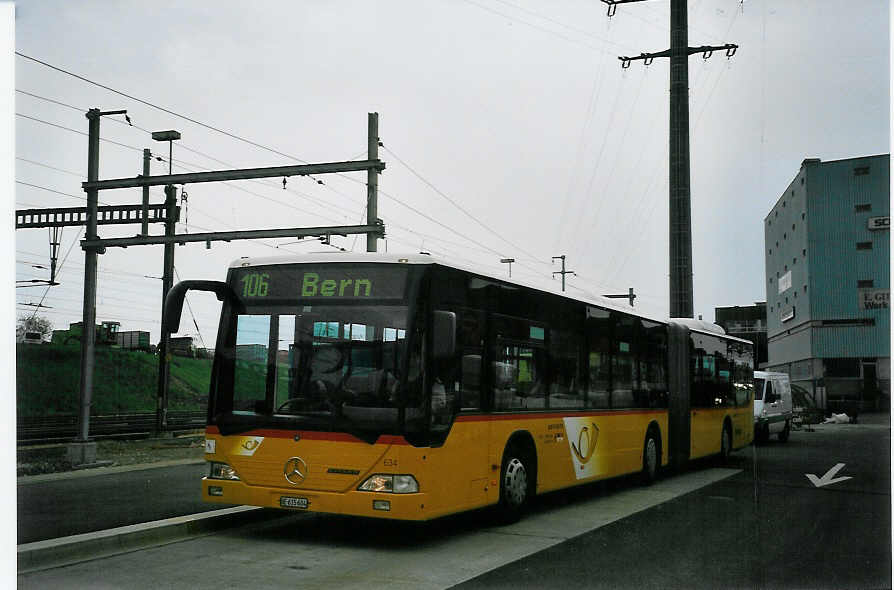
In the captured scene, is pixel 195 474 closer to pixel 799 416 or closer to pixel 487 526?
pixel 487 526

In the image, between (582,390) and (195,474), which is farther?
(195,474)

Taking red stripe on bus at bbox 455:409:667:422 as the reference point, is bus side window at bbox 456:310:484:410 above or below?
above

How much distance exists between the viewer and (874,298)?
995 cm

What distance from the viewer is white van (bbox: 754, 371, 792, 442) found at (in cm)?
1576

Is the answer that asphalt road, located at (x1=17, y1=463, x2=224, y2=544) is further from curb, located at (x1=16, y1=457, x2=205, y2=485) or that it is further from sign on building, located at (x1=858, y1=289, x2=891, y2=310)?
sign on building, located at (x1=858, y1=289, x2=891, y2=310)

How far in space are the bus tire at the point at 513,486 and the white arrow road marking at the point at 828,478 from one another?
18.1ft

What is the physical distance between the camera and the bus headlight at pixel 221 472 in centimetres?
941

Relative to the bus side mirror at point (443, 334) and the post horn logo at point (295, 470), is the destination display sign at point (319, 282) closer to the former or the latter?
the bus side mirror at point (443, 334)

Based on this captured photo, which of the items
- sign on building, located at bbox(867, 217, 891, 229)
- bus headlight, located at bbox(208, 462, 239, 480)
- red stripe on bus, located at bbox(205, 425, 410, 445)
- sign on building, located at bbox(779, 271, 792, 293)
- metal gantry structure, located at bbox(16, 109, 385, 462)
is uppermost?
metal gantry structure, located at bbox(16, 109, 385, 462)

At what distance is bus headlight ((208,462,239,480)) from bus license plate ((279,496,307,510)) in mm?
574

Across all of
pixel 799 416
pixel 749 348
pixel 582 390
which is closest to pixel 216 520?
pixel 582 390

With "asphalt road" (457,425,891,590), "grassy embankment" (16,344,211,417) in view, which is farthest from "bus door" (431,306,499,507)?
"grassy embankment" (16,344,211,417)

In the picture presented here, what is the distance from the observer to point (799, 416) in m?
14.3

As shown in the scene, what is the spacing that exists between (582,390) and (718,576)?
14.8 feet
